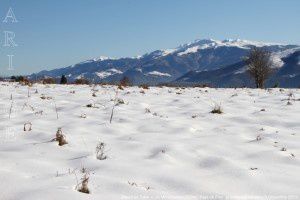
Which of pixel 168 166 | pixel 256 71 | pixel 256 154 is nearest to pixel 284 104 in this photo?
pixel 256 154

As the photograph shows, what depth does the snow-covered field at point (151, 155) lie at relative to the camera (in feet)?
16.0

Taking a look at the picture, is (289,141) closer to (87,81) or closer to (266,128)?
(266,128)

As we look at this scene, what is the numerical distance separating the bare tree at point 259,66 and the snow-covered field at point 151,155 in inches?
2114

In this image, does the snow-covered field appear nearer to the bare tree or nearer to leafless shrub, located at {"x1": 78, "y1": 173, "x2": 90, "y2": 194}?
leafless shrub, located at {"x1": 78, "y1": 173, "x2": 90, "y2": 194}

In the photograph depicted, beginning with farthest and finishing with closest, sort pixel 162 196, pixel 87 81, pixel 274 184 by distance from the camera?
pixel 87 81, pixel 274 184, pixel 162 196

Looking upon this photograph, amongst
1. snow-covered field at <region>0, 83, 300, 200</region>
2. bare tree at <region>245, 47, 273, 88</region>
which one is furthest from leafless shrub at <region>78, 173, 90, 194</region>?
bare tree at <region>245, 47, 273, 88</region>

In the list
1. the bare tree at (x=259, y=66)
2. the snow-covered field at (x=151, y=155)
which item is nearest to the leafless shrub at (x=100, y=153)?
the snow-covered field at (x=151, y=155)

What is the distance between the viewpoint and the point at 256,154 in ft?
21.8

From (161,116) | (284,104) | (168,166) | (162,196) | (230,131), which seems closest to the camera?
(162,196)

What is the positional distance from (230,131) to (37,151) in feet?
13.1

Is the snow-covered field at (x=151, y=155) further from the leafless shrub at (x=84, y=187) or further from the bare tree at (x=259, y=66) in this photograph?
the bare tree at (x=259, y=66)

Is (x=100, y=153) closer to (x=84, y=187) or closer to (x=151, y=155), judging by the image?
(x=151, y=155)

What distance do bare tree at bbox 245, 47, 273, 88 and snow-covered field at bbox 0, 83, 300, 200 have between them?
53695 mm

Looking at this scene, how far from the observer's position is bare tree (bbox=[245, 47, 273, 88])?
206 feet
